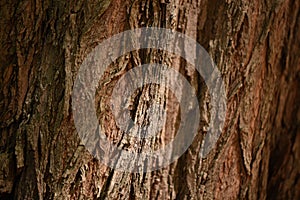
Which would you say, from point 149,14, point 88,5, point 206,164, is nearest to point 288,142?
point 206,164

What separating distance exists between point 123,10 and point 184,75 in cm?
30

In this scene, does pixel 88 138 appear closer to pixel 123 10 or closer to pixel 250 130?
pixel 123 10

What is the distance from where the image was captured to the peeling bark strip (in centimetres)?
158

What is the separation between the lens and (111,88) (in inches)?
62.7

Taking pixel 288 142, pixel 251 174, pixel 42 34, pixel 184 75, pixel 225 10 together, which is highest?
pixel 225 10

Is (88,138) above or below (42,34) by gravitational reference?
below

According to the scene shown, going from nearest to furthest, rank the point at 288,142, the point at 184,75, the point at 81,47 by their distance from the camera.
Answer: the point at 81,47 → the point at 184,75 → the point at 288,142

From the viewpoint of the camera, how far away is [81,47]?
5.15 ft

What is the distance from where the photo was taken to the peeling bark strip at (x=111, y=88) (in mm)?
1575

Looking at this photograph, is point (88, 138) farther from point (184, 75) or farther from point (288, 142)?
point (288, 142)

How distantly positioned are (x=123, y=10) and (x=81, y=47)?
17 centimetres

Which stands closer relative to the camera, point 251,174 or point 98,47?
point 98,47

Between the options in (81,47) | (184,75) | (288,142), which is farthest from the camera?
(288,142)

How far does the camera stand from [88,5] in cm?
157
